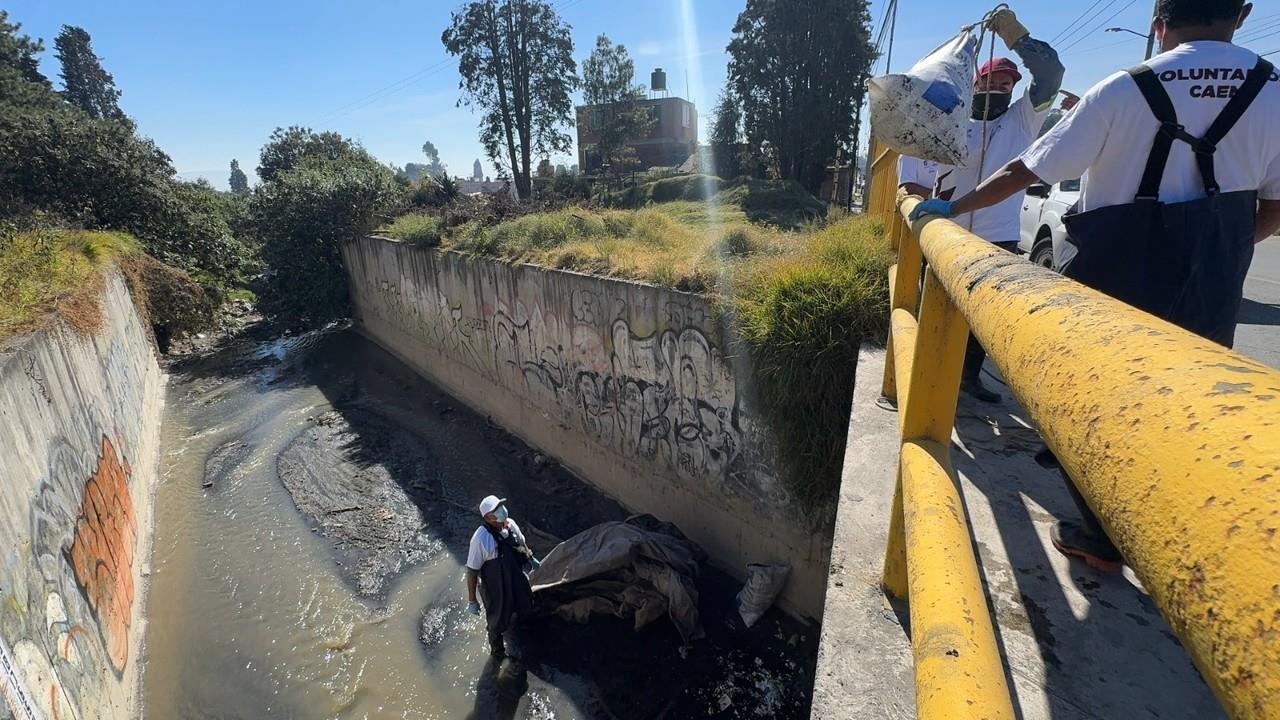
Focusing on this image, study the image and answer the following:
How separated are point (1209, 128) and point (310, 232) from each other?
20.8m

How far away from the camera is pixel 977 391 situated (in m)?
3.54

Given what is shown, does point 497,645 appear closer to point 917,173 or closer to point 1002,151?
point 917,173

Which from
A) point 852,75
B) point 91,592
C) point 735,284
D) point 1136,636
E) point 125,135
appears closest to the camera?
point 1136,636

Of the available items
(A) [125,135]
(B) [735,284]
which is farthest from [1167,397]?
(A) [125,135]

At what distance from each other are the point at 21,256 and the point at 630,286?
348 inches

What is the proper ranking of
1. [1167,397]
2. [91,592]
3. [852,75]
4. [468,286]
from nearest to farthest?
[1167,397] → [91,592] → [468,286] → [852,75]

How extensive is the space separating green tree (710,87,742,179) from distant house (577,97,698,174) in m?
8.64

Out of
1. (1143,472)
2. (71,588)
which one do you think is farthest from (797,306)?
(71,588)

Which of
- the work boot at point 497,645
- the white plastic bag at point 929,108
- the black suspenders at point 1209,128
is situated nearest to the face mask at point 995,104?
the white plastic bag at point 929,108

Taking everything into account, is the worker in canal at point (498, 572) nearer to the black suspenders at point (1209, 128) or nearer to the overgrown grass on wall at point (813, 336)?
the overgrown grass on wall at point (813, 336)

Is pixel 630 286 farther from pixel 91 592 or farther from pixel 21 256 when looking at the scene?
pixel 21 256

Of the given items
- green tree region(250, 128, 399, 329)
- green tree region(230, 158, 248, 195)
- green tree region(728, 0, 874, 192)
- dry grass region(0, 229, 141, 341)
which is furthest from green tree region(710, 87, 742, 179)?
green tree region(230, 158, 248, 195)

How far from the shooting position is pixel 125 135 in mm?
17516

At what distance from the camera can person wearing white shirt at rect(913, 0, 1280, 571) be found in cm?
195
